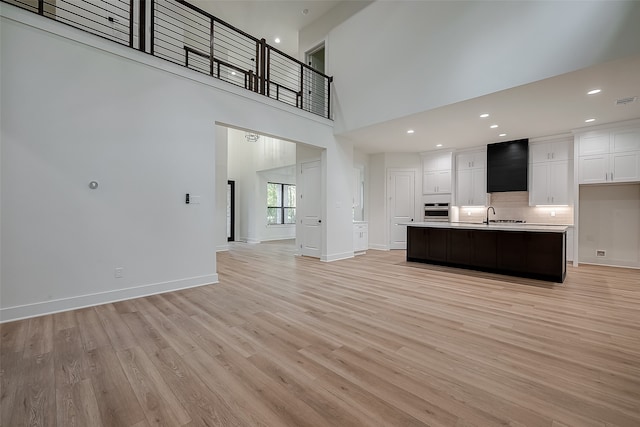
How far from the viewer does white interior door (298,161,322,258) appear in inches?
258

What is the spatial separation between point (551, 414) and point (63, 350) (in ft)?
11.3

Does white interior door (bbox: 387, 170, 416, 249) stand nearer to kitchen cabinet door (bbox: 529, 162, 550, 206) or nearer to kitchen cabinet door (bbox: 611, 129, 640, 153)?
kitchen cabinet door (bbox: 529, 162, 550, 206)

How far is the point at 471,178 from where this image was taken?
7.42m

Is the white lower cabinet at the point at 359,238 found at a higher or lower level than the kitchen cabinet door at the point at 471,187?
lower

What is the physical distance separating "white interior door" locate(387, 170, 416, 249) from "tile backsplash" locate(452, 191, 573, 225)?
129 centimetres

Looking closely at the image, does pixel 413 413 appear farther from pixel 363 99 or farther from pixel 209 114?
pixel 363 99

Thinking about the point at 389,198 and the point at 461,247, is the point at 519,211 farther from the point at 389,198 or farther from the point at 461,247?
the point at 389,198

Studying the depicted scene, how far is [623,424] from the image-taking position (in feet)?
4.76

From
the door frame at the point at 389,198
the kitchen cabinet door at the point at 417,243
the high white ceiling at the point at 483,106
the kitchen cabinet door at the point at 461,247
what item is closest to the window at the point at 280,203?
the high white ceiling at the point at 483,106

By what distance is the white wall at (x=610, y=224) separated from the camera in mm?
5535

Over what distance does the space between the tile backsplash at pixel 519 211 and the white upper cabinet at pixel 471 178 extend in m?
0.27

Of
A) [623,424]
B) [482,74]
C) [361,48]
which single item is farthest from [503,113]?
[623,424]

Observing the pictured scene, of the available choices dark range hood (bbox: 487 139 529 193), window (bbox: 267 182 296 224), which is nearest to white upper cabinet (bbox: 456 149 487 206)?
dark range hood (bbox: 487 139 529 193)

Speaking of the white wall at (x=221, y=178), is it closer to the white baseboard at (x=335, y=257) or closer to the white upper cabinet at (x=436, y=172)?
the white baseboard at (x=335, y=257)
